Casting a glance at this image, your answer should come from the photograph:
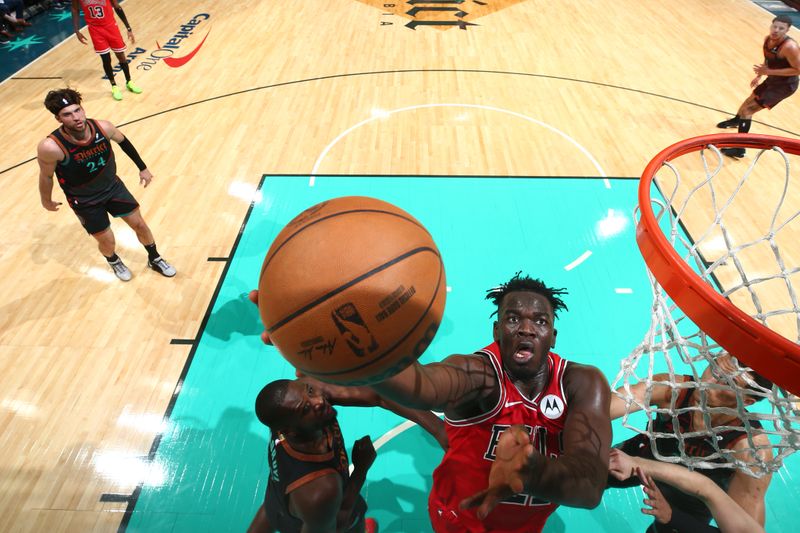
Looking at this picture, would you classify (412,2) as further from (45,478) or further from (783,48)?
(45,478)

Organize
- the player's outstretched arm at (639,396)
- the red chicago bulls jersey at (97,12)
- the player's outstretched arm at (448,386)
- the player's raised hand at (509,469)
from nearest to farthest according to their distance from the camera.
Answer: the player's raised hand at (509,469)
the player's outstretched arm at (448,386)
the player's outstretched arm at (639,396)
the red chicago bulls jersey at (97,12)

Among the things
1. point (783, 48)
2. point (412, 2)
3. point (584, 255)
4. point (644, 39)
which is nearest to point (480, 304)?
point (584, 255)

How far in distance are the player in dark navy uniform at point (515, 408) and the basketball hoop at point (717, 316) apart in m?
0.44

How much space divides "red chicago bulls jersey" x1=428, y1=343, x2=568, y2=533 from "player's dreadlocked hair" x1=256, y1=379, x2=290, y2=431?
68 cm

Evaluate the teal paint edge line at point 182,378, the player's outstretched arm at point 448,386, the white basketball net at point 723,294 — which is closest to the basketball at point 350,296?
the player's outstretched arm at point 448,386

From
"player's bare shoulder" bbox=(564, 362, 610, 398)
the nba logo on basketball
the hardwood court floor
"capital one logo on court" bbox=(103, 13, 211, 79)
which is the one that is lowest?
the hardwood court floor

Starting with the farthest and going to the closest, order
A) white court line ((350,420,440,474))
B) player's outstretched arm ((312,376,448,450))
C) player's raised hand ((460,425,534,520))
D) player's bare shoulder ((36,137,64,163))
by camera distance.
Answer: player's bare shoulder ((36,137,64,163)), white court line ((350,420,440,474)), player's outstretched arm ((312,376,448,450)), player's raised hand ((460,425,534,520))

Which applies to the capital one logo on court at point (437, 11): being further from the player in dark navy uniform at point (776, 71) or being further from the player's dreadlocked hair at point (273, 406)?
the player's dreadlocked hair at point (273, 406)

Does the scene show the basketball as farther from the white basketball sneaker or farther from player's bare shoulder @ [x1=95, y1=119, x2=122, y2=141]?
the white basketball sneaker

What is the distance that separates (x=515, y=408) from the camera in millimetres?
1947

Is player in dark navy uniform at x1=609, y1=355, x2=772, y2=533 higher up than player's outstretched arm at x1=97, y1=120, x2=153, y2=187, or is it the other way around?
player's outstretched arm at x1=97, y1=120, x2=153, y2=187

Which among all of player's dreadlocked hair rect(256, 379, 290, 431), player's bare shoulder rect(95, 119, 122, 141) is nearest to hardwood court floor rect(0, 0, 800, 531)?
player's bare shoulder rect(95, 119, 122, 141)

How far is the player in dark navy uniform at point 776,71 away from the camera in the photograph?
546 cm

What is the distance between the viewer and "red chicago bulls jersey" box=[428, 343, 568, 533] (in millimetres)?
1929
